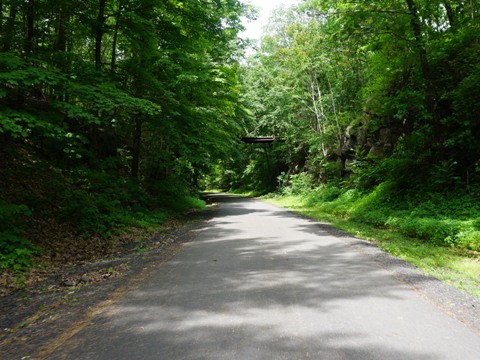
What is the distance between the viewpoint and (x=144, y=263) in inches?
258

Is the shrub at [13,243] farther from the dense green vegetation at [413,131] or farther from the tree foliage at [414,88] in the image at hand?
the tree foliage at [414,88]

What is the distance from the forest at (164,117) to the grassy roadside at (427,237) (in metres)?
0.07

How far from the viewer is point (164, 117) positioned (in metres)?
13.6

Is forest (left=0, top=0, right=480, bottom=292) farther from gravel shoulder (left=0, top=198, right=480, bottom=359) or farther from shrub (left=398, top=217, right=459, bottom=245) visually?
gravel shoulder (left=0, top=198, right=480, bottom=359)

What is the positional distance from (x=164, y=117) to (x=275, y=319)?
11.4m

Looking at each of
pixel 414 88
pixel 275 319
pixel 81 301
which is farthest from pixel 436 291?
pixel 414 88

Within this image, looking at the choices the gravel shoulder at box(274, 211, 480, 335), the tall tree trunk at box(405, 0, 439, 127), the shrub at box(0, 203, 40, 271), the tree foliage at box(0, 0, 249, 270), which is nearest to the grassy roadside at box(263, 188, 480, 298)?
the gravel shoulder at box(274, 211, 480, 335)

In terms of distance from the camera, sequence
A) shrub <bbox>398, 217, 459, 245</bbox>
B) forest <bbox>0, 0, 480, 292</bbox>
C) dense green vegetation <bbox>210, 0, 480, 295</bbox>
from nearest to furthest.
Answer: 1. forest <bbox>0, 0, 480, 292</bbox>
2. shrub <bbox>398, 217, 459, 245</bbox>
3. dense green vegetation <bbox>210, 0, 480, 295</bbox>

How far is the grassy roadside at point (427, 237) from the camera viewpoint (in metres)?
5.65

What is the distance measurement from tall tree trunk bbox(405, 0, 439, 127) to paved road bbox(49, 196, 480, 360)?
8.92 meters

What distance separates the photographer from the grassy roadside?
18.5ft

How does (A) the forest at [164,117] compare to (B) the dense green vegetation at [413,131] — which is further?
(B) the dense green vegetation at [413,131]

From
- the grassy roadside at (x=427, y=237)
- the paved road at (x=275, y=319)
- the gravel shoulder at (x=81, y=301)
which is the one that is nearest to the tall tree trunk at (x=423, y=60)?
the grassy roadside at (x=427, y=237)

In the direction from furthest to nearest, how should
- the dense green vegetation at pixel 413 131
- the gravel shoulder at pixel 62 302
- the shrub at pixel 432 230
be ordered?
the dense green vegetation at pixel 413 131 → the shrub at pixel 432 230 → the gravel shoulder at pixel 62 302
